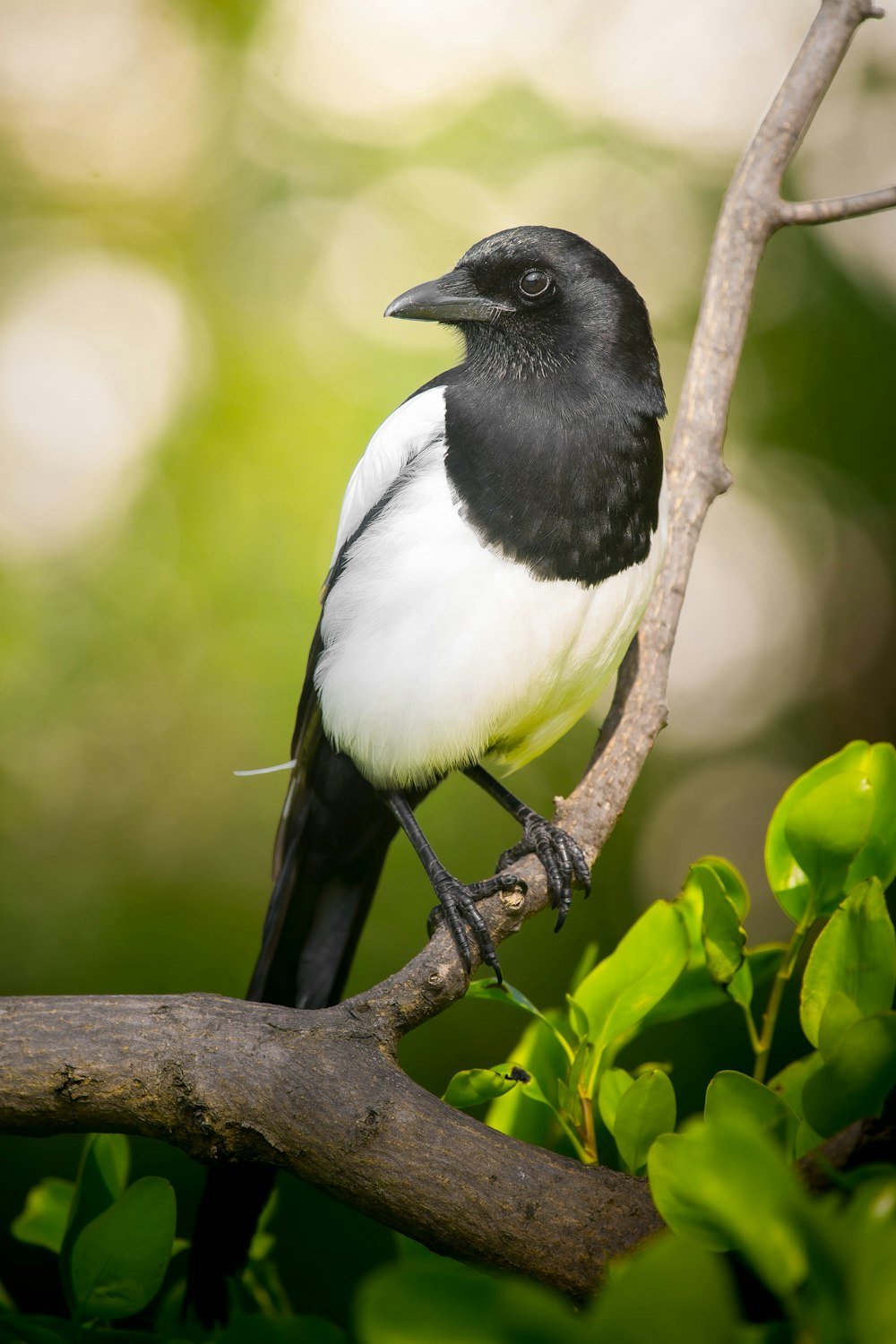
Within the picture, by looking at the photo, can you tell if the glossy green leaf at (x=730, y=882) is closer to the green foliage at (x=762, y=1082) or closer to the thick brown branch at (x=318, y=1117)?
the green foliage at (x=762, y=1082)

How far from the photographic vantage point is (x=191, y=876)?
2.43m

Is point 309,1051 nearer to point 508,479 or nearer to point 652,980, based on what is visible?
point 652,980

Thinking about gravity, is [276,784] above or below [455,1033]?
above

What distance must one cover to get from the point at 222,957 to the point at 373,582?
141 centimetres

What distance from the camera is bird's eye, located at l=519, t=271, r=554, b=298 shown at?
1.25 meters

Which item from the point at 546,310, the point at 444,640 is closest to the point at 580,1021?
the point at 444,640

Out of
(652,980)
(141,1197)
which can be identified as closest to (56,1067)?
(141,1197)

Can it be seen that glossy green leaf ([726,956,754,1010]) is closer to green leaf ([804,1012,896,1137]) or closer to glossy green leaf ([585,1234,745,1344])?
green leaf ([804,1012,896,1137])

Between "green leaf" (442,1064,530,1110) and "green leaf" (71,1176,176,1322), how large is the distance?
0.19m

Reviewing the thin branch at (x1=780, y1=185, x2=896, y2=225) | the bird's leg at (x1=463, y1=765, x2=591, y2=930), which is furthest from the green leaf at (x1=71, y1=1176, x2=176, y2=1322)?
the thin branch at (x1=780, y1=185, x2=896, y2=225)

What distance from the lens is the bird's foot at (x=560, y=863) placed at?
113 cm

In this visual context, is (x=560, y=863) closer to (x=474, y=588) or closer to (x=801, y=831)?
(x=474, y=588)

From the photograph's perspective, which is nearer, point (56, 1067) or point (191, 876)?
point (56, 1067)

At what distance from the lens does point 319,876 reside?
138cm
